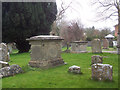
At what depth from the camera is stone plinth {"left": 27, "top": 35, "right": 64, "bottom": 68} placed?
25.7 ft

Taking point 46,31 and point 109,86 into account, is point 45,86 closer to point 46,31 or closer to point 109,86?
point 109,86

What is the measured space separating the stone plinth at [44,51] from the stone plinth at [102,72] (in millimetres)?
3139

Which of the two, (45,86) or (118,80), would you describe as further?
(118,80)

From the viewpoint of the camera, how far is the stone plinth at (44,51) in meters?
7.84

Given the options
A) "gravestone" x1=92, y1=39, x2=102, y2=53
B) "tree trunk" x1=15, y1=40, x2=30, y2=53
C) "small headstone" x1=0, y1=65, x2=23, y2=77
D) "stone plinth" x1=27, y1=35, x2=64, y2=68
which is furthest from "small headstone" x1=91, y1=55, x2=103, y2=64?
"tree trunk" x1=15, y1=40, x2=30, y2=53

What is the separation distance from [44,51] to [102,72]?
368cm

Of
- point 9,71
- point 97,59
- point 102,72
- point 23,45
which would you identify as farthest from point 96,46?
point 9,71

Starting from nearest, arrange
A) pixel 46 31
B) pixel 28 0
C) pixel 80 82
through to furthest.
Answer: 1. pixel 80 82
2. pixel 28 0
3. pixel 46 31

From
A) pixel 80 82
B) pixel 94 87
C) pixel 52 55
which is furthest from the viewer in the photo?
pixel 52 55

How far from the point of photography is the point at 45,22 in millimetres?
17859

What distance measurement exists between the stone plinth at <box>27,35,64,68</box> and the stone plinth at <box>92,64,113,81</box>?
3.14 metres

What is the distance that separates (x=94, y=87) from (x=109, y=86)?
1.66ft

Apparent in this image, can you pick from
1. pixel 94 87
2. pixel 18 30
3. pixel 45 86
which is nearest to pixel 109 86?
pixel 94 87

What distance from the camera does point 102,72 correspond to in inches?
205
